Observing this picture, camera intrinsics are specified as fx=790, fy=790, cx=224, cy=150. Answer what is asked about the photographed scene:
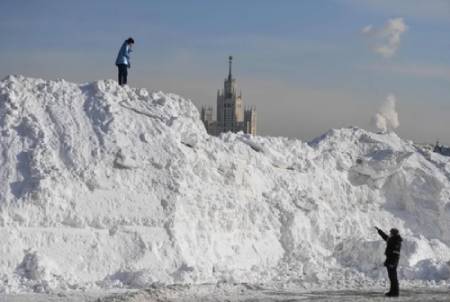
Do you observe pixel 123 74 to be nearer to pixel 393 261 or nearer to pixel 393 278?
pixel 393 261

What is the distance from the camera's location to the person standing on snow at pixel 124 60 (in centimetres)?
1614

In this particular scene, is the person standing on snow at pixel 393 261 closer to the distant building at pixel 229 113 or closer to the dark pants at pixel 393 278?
the dark pants at pixel 393 278

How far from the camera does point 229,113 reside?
123 m

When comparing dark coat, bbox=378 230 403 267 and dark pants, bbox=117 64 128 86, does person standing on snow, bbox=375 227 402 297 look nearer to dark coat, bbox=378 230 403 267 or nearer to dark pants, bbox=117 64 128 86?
dark coat, bbox=378 230 403 267

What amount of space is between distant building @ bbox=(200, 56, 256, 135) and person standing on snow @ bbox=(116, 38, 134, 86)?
99.7 m

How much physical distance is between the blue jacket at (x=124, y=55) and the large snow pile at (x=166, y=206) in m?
0.90

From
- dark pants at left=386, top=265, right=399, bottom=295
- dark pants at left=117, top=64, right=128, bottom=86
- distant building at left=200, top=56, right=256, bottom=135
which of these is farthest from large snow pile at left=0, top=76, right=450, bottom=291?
distant building at left=200, top=56, right=256, bottom=135

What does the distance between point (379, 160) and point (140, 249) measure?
711 centimetres

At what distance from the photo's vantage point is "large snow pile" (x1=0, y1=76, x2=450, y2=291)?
12602 mm

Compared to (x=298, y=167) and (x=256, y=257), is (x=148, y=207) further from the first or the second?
(x=298, y=167)

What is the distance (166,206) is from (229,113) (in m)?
110

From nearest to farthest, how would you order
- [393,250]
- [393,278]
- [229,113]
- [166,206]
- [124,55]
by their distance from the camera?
1. [393,278]
2. [393,250]
3. [166,206]
4. [124,55]
5. [229,113]

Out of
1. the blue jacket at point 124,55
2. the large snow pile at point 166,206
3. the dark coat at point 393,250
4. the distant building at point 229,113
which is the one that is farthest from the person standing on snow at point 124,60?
the distant building at point 229,113

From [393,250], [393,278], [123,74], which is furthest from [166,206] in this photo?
[393,278]
